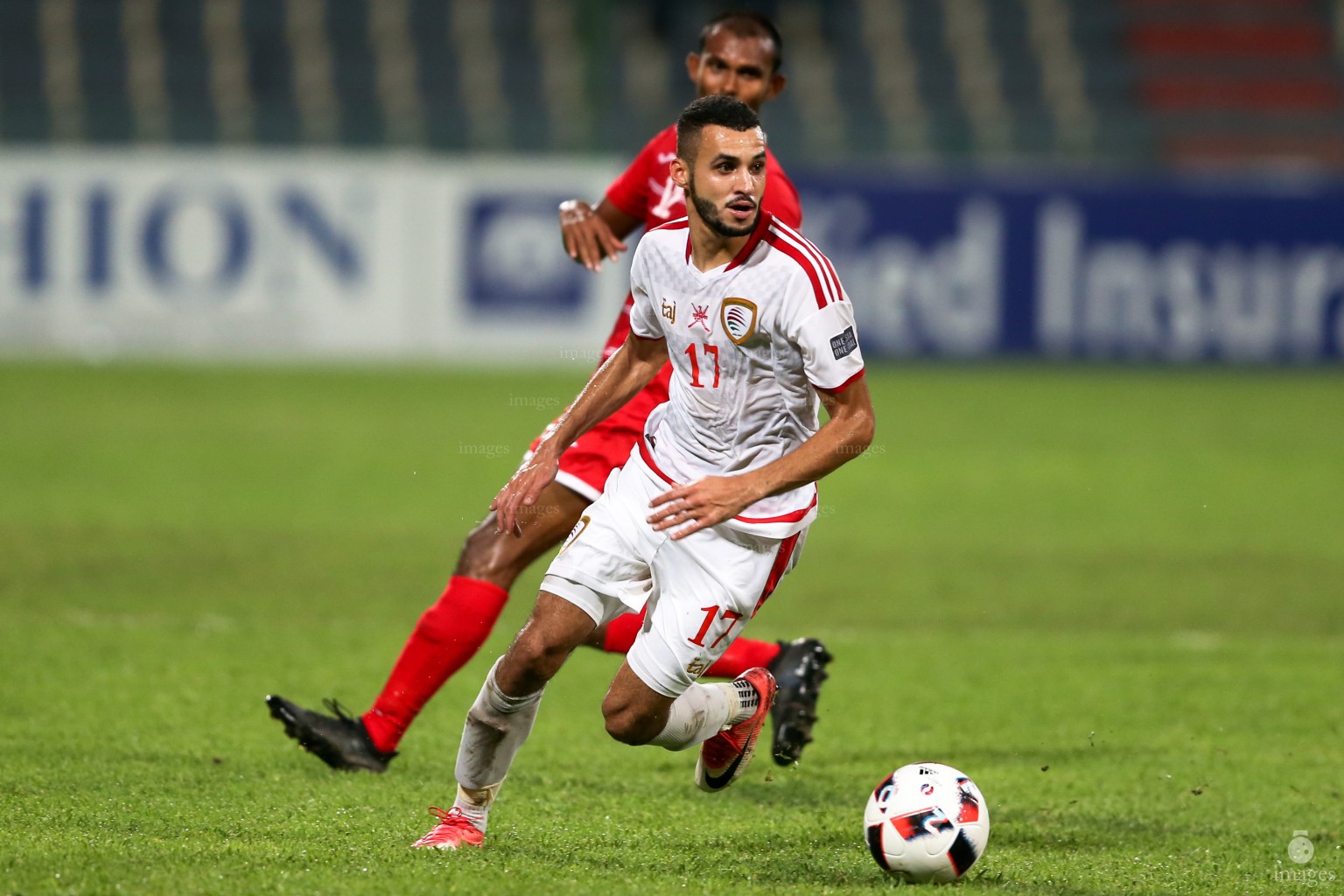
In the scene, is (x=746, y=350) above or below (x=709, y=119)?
below

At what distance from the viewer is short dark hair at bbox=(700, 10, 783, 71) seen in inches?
231

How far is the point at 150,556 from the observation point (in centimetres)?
935

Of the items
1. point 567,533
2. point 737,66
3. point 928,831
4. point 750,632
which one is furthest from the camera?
point 750,632

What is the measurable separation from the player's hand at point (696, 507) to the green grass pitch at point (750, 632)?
2.84 ft

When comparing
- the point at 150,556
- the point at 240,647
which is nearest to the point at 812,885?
the point at 240,647

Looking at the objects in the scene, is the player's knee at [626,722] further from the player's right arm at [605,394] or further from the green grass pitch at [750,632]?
the player's right arm at [605,394]

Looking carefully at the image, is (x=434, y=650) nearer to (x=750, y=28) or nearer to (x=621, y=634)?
(x=621, y=634)

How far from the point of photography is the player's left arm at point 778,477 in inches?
165

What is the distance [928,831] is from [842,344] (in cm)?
122

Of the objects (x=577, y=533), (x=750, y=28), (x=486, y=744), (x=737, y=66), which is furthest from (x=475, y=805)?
(x=750, y=28)

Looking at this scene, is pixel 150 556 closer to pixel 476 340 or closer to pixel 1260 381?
pixel 476 340

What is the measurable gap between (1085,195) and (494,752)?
1507 cm

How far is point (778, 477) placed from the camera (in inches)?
167

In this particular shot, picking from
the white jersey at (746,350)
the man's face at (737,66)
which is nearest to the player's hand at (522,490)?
the white jersey at (746,350)
